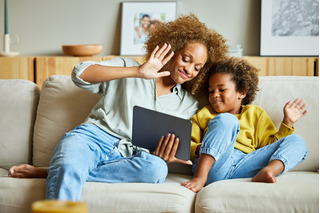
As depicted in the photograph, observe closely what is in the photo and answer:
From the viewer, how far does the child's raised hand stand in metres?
1.86

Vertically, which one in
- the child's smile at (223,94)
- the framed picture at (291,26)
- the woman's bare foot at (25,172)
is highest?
the framed picture at (291,26)

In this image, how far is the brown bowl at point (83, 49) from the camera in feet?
11.2

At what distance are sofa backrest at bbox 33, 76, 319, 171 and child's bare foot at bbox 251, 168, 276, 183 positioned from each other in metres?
0.38

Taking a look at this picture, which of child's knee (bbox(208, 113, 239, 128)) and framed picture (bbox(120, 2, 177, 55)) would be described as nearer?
child's knee (bbox(208, 113, 239, 128))

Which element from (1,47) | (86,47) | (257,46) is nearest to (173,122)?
(86,47)

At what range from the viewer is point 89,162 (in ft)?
5.40

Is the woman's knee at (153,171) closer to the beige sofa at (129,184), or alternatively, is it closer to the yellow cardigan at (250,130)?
the beige sofa at (129,184)

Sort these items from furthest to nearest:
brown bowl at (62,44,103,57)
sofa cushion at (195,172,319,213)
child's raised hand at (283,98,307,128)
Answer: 1. brown bowl at (62,44,103,57)
2. child's raised hand at (283,98,307,128)
3. sofa cushion at (195,172,319,213)

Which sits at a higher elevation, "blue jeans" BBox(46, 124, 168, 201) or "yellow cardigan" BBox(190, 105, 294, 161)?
"yellow cardigan" BBox(190, 105, 294, 161)

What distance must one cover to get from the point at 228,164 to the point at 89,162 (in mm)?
584

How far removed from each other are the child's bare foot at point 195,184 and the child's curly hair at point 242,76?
562 mm

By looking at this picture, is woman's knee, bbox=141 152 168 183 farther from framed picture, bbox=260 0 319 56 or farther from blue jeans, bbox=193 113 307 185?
framed picture, bbox=260 0 319 56

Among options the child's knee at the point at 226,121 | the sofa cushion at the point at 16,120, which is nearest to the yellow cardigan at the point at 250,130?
the child's knee at the point at 226,121

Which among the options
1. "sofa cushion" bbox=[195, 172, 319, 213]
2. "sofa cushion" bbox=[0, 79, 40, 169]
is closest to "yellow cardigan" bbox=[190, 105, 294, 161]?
"sofa cushion" bbox=[195, 172, 319, 213]
